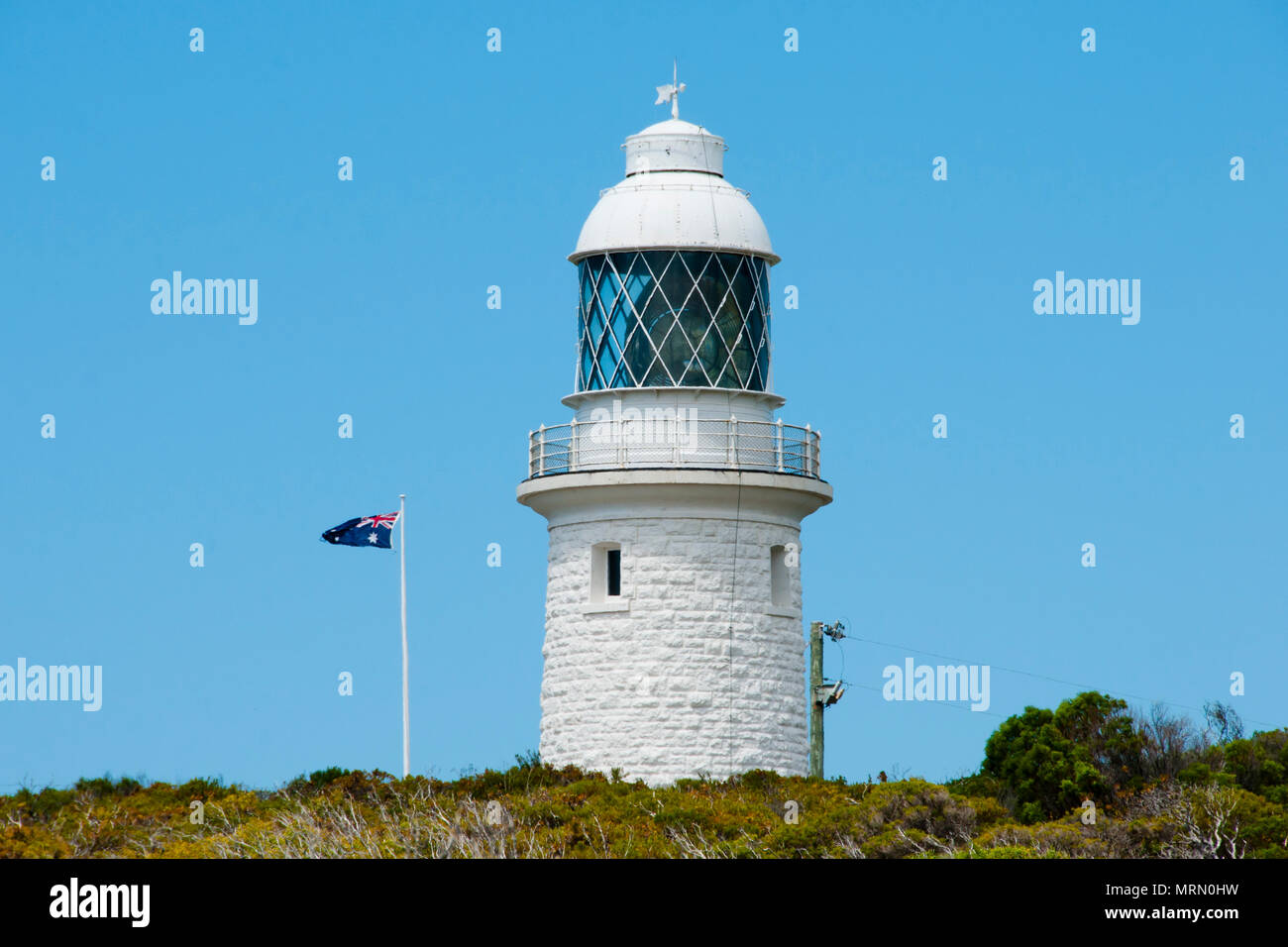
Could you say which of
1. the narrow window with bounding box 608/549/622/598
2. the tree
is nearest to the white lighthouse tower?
the narrow window with bounding box 608/549/622/598

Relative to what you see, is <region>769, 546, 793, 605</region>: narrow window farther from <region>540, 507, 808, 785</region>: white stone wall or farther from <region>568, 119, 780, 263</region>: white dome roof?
<region>568, 119, 780, 263</region>: white dome roof

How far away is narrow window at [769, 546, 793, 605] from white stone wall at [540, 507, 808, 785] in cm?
31

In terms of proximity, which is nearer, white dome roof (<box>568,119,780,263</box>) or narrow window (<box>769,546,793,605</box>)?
white dome roof (<box>568,119,780,263</box>)

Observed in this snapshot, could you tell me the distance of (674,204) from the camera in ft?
125

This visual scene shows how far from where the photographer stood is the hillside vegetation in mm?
30219

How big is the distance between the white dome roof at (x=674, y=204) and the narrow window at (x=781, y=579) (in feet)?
15.5

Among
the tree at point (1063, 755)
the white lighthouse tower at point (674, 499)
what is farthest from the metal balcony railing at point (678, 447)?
the tree at point (1063, 755)

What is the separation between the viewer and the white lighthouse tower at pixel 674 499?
36906mm

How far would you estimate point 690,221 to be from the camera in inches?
1490

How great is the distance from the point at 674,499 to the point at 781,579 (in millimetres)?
2303

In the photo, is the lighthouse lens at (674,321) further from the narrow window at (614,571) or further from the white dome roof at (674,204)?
the narrow window at (614,571)
